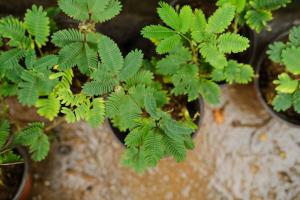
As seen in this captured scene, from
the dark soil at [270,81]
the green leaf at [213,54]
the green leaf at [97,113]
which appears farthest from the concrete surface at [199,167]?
the green leaf at [213,54]

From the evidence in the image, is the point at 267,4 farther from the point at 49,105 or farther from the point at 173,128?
the point at 49,105

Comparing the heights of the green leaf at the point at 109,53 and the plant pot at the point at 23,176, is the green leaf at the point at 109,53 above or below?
above

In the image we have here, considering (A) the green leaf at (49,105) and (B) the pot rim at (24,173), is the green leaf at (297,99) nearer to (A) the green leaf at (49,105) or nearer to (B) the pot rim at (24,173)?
(A) the green leaf at (49,105)

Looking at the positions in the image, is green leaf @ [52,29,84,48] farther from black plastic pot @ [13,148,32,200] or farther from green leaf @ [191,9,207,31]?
black plastic pot @ [13,148,32,200]

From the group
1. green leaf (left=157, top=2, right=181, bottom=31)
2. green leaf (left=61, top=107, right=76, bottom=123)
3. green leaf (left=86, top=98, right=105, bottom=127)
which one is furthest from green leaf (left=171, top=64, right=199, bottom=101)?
Result: green leaf (left=61, top=107, right=76, bottom=123)

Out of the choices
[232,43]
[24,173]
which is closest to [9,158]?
[24,173]
